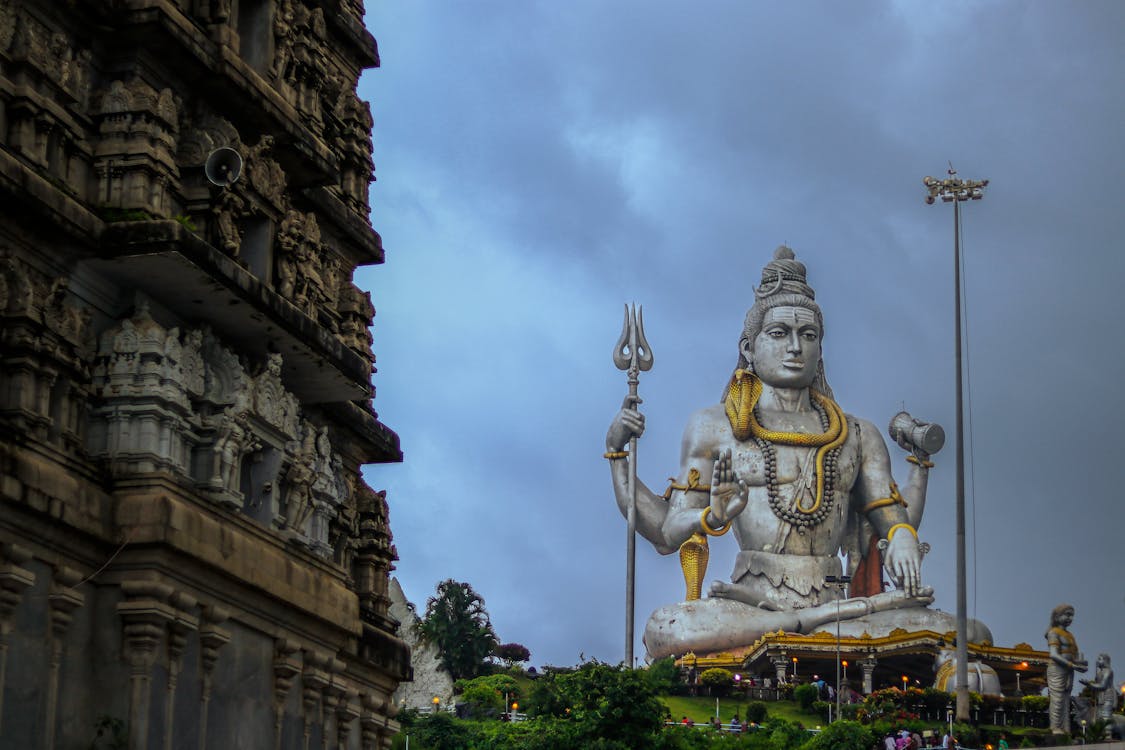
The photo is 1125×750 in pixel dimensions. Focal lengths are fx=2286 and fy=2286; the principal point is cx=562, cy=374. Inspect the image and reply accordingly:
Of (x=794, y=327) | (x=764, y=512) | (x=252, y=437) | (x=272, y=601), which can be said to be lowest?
(x=272, y=601)

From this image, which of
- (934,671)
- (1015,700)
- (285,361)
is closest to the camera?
(285,361)

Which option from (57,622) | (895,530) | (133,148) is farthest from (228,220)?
(895,530)

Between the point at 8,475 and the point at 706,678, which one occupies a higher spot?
the point at 706,678

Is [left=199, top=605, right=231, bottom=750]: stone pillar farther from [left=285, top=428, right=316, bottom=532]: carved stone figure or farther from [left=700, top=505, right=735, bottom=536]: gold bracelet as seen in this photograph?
[left=700, top=505, right=735, bottom=536]: gold bracelet

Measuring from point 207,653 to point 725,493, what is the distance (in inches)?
1956

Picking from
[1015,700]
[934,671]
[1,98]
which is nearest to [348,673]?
[1,98]

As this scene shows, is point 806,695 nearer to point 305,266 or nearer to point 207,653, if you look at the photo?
point 305,266

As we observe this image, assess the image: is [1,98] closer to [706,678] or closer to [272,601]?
[272,601]

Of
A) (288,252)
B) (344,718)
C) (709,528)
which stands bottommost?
(344,718)

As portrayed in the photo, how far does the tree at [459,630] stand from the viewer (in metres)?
67.8

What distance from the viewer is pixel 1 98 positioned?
18.6 m

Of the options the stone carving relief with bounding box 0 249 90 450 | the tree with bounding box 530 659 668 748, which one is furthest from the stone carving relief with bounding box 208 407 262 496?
the tree with bounding box 530 659 668 748

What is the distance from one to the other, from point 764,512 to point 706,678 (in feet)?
29.3

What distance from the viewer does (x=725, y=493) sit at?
68.5m
